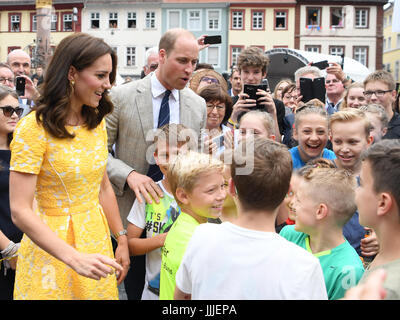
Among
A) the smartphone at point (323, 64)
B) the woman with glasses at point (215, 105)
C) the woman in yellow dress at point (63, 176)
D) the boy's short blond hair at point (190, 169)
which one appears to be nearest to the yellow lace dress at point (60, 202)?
the woman in yellow dress at point (63, 176)

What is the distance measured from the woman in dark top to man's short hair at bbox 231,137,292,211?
1.85 metres

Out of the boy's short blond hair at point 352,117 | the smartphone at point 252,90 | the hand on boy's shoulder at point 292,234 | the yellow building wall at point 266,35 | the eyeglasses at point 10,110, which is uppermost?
the yellow building wall at point 266,35

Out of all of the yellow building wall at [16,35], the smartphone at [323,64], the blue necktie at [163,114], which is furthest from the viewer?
the yellow building wall at [16,35]

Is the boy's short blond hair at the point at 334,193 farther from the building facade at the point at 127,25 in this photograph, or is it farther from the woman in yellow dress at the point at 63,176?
the building facade at the point at 127,25

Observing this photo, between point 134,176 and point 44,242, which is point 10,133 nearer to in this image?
point 134,176

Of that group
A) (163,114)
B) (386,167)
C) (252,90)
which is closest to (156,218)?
(163,114)

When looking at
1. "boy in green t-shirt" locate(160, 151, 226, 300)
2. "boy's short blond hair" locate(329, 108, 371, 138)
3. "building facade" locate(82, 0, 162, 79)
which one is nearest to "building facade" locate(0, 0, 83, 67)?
"building facade" locate(82, 0, 162, 79)

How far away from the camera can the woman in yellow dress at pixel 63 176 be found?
2336 mm

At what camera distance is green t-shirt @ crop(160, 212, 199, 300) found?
248 cm

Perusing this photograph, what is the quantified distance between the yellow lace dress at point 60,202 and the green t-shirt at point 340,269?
1095mm

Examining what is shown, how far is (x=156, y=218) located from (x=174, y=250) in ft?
1.88

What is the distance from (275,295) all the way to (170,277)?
83 cm

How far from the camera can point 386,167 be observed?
204cm

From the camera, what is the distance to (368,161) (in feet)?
7.00
